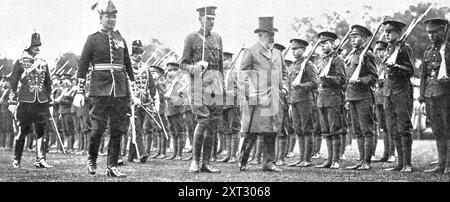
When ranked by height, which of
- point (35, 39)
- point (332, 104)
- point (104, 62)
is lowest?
point (332, 104)

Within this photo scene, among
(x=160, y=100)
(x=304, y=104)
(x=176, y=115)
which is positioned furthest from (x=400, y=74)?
(x=160, y=100)

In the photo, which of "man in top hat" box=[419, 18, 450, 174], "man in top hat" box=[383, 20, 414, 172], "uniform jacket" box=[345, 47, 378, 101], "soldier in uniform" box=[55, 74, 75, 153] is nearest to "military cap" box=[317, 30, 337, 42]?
"uniform jacket" box=[345, 47, 378, 101]

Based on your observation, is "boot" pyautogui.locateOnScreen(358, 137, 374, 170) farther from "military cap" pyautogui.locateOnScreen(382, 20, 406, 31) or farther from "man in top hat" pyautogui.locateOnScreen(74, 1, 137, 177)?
"man in top hat" pyautogui.locateOnScreen(74, 1, 137, 177)

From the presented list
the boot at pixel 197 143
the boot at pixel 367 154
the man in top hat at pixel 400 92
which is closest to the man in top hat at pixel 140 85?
the boot at pixel 197 143

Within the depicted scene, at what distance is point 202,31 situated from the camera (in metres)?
9.02

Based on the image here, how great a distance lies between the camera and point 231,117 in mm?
12750

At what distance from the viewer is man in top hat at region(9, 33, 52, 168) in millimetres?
10172

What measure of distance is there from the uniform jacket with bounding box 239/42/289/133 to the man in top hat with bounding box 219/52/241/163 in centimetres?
306

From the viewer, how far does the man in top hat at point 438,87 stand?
9023 millimetres

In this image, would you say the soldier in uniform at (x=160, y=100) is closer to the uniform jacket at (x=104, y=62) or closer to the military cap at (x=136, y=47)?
the military cap at (x=136, y=47)

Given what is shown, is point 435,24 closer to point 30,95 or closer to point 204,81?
point 204,81

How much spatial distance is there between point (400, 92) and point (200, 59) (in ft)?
10.4

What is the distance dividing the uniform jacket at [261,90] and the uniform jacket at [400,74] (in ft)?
5.65

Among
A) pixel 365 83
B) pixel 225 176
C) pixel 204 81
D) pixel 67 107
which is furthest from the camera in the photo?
pixel 67 107
